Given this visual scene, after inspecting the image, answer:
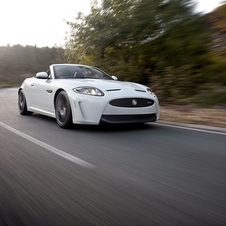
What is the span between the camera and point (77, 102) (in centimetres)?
650

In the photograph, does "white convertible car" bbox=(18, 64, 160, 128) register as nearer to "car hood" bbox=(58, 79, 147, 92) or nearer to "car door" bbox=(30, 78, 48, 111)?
"car hood" bbox=(58, 79, 147, 92)

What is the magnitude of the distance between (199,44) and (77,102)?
19.9 ft

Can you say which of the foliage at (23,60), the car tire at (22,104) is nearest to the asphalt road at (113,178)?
the car tire at (22,104)

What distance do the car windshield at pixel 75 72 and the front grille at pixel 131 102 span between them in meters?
1.72

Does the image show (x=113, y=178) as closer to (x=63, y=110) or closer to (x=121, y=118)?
(x=121, y=118)

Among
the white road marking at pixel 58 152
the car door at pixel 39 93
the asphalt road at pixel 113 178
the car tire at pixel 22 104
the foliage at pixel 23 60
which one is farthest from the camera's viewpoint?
the foliage at pixel 23 60

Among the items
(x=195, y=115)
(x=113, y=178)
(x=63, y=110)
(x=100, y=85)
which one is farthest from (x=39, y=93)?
(x=113, y=178)

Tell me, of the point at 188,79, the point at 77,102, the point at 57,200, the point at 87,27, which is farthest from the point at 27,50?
the point at 57,200

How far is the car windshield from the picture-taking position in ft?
25.8

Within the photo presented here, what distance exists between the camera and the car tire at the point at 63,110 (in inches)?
267

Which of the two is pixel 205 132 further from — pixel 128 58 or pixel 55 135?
pixel 128 58

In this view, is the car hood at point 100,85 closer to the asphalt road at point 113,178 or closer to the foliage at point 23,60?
the asphalt road at point 113,178

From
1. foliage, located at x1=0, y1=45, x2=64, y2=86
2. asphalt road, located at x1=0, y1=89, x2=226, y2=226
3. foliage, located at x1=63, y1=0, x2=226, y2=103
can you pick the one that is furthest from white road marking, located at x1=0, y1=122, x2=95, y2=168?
foliage, located at x1=0, y1=45, x2=64, y2=86

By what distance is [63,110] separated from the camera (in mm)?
7039
